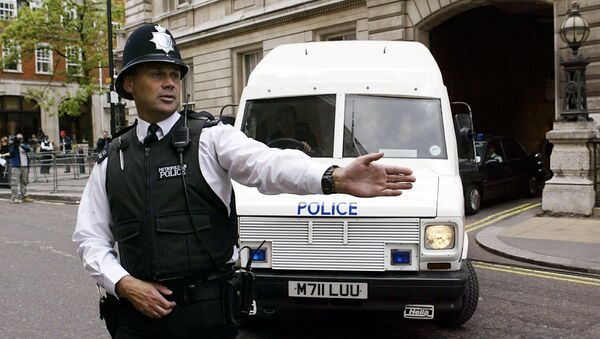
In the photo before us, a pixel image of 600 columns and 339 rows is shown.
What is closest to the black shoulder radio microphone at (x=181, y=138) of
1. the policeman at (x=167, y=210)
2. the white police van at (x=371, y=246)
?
the policeman at (x=167, y=210)

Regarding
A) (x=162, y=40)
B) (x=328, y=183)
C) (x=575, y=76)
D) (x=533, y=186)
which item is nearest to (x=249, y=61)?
(x=533, y=186)

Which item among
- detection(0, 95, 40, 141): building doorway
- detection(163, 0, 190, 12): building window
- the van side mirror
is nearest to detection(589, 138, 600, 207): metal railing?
the van side mirror

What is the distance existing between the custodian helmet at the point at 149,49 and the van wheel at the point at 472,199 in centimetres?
1063

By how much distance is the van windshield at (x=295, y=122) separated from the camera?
19.8 feet

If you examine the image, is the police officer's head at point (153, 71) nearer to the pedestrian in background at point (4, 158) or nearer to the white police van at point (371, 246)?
the white police van at point (371, 246)

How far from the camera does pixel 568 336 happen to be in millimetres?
5285

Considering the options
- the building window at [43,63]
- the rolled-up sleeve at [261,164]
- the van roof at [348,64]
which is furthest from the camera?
the building window at [43,63]

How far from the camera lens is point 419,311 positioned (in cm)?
469

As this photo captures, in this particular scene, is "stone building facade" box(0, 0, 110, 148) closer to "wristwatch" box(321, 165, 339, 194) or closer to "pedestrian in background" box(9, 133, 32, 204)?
"pedestrian in background" box(9, 133, 32, 204)

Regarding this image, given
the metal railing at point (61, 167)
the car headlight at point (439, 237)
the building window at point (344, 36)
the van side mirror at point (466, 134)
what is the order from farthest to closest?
the metal railing at point (61, 167), the building window at point (344, 36), the van side mirror at point (466, 134), the car headlight at point (439, 237)

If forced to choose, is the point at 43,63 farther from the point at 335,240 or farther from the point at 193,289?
the point at 193,289

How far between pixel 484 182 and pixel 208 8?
15133mm

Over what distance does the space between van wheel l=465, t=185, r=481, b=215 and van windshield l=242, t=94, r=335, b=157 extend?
707 cm

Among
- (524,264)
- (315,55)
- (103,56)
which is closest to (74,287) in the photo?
(315,55)
